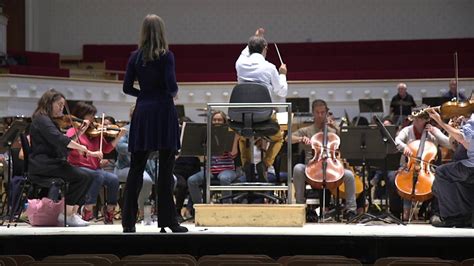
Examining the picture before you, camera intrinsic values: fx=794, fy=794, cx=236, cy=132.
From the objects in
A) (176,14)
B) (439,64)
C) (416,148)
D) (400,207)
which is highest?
(176,14)

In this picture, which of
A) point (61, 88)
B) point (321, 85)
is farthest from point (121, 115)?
Result: point (321, 85)

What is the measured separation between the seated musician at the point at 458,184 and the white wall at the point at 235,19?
33.4ft

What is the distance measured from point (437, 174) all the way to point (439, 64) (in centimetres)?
821

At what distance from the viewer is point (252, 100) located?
6371 mm

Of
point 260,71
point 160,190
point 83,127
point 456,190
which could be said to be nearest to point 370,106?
point 260,71

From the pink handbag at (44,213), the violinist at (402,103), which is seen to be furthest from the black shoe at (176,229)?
the violinist at (402,103)

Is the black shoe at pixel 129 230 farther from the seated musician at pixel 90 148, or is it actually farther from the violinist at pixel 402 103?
the violinist at pixel 402 103

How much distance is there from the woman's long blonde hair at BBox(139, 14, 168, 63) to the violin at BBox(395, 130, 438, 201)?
2735 mm

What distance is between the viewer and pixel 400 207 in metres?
7.98

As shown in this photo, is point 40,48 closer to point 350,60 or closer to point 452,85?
point 350,60

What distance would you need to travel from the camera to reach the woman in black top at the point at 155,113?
531cm

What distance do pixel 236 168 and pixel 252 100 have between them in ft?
5.55

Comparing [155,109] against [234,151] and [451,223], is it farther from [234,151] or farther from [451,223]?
[451,223]

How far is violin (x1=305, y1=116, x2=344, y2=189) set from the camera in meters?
7.12
